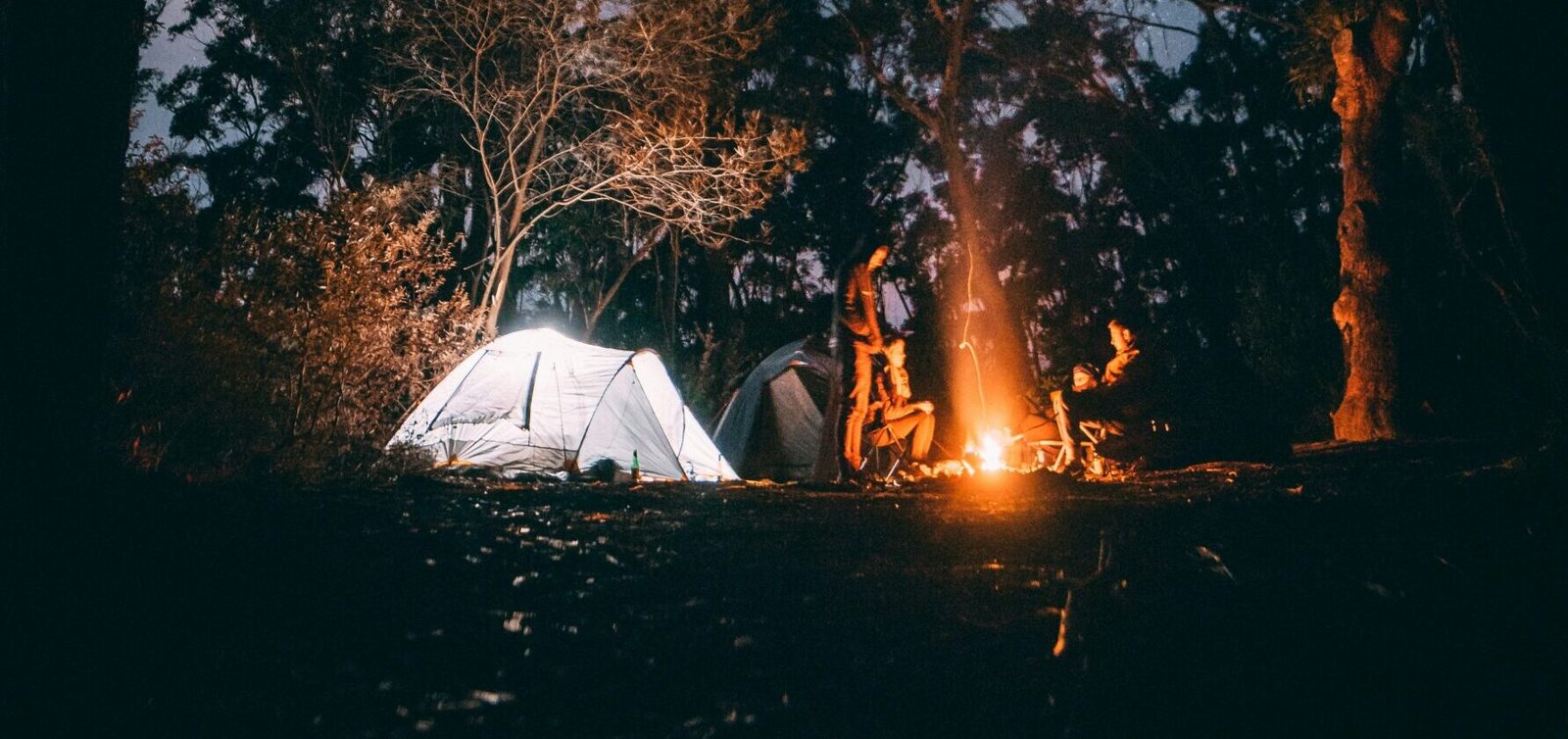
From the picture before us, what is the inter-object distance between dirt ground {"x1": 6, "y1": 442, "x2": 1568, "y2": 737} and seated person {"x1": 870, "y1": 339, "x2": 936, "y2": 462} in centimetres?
430

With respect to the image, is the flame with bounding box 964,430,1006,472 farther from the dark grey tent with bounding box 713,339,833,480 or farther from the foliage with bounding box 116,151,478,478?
the foliage with bounding box 116,151,478,478

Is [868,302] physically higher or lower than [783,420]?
higher

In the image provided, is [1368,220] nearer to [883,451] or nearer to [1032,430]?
[1032,430]

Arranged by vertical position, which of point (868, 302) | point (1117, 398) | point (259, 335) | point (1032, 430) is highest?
point (868, 302)

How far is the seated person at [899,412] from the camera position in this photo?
298 inches

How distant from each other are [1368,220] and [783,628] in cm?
888

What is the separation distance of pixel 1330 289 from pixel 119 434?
1209 centimetres

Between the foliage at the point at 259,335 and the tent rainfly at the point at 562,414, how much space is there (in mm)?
2318

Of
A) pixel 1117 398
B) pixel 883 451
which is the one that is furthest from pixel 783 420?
pixel 1117 398

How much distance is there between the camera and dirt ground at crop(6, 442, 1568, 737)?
1247 mm

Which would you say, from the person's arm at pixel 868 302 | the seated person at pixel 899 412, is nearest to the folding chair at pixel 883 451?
the seated person at pixel 899 412

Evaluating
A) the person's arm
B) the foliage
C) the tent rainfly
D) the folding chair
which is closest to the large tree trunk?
the folding chair

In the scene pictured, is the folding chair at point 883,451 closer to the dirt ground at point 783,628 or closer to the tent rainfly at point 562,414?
the tent rainfly at point 562,414

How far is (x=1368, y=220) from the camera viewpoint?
8.15m
